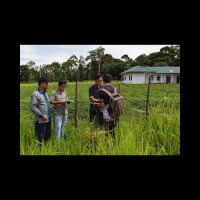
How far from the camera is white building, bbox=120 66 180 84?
2412 cm

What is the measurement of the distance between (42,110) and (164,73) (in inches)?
1060

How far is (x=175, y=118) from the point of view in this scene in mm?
2422

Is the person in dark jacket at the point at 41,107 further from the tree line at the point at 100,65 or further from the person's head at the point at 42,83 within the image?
the tree line at the point at 100,65

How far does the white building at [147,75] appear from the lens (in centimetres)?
2412

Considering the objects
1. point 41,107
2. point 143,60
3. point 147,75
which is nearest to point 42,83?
point 41,107

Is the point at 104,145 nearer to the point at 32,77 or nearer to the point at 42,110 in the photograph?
the point at 42,110

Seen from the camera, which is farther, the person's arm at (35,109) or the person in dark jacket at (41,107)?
the person in dark jacket at (41,107)

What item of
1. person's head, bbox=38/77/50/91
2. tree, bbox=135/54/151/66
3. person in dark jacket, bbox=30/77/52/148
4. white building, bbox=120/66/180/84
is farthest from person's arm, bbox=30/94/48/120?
tree, bbox=135/54/151/66

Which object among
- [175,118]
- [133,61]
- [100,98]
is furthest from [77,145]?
[133,61]

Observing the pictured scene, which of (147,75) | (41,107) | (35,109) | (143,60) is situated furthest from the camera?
(143,60)

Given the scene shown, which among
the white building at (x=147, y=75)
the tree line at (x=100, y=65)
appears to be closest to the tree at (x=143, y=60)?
the tree line at (x=100, y=65)

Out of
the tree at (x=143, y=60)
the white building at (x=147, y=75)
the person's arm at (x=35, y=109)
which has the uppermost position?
the tree at (x=143, y=60)

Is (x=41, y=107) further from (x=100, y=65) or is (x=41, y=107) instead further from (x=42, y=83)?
(x=100, y=65)

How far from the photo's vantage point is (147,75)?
2431 centimetres
